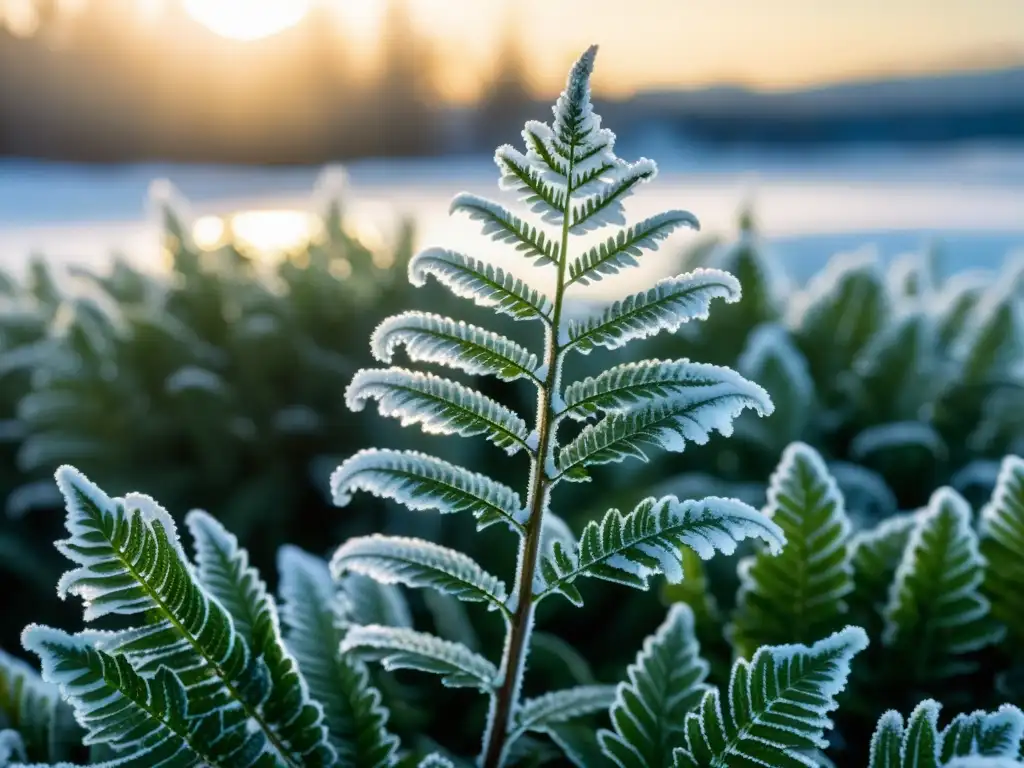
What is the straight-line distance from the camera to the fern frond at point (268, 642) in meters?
0.57

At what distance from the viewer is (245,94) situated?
1273 cm

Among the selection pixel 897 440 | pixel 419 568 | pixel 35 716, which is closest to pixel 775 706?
pixel 419 568

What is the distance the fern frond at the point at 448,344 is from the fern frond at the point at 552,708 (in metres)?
0.25

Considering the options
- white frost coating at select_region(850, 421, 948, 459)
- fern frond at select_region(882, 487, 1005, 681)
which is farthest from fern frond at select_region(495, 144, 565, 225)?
white frost coating at select_region(850, 421, 948, 459)

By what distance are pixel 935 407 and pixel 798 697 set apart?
3.22 ft

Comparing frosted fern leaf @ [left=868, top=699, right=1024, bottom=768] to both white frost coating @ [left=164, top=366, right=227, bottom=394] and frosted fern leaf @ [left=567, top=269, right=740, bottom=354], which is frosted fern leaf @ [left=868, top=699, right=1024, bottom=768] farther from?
white frost coating @ [left=164, top=366, right=227, bottom=394]

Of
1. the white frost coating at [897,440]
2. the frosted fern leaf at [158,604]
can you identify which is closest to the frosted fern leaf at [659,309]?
the frosted fern leaf at [158,604]

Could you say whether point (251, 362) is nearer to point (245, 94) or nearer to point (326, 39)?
point (245, 94)

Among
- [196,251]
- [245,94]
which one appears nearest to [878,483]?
[196,251]

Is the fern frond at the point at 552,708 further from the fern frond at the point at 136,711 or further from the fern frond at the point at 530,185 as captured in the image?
the fern frond at the point at 530,185

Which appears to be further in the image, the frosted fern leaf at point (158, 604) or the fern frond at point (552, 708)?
the fern frond at point (552, 708)

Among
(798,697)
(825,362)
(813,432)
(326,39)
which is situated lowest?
(798,697)

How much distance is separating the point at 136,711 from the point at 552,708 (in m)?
0.27

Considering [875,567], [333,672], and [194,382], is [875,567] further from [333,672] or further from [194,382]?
[194,382]
